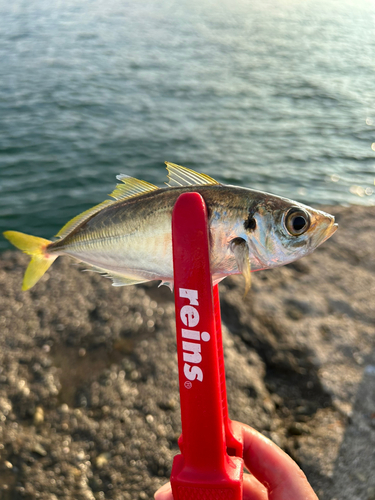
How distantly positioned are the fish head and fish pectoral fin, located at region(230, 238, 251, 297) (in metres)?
0.02

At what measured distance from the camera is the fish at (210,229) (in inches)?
47.6

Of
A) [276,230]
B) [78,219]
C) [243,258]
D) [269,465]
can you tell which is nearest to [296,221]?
[276,230]

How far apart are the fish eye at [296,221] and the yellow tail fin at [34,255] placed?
0.85 m

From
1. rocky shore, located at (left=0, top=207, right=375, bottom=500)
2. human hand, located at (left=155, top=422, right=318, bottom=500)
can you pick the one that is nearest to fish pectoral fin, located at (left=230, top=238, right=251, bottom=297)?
human hand, located at (left=155, top=422, right=318, bottom=500)

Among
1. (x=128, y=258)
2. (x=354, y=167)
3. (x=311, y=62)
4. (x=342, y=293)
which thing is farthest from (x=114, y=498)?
(x=311, y=62)

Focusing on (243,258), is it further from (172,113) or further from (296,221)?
(172,113)

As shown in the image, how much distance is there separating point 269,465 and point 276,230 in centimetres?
110

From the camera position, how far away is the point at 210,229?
125 cm

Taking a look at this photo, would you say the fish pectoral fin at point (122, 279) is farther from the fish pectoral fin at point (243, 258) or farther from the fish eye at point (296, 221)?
the fish eye at point (296, 221)

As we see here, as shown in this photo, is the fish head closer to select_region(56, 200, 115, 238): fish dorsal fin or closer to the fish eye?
the fish eye

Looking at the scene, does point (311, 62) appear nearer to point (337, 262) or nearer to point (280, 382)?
point (337, 262)

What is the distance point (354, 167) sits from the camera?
30.0ft

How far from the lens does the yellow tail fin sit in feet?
Answer: 4.95

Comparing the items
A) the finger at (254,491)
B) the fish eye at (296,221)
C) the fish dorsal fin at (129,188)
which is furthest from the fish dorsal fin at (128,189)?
the finger at (254,491)
